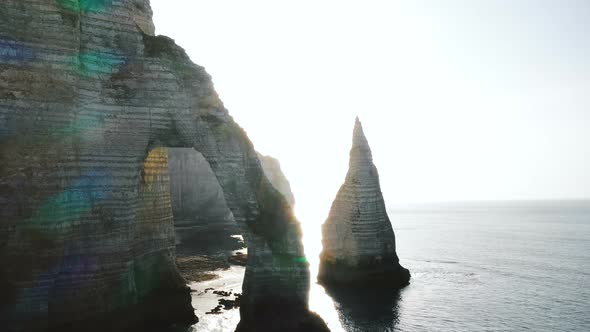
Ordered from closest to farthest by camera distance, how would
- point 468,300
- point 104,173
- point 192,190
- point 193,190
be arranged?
point 104,173 < point 468,300 < point 192,190 < point 193,190

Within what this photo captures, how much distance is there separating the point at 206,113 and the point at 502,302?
26.3 metres

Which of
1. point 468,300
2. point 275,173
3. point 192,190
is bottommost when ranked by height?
point 468,300

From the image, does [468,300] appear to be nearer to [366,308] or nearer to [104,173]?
[366,308]

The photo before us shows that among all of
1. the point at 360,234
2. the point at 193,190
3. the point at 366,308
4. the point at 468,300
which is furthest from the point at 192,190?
the point at 468,300

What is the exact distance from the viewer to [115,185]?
59.4 feet

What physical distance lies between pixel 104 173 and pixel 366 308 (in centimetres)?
1820

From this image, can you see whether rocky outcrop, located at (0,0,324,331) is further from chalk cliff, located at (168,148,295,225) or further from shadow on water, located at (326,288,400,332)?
chalk cliff, located at (168,148,295,225)

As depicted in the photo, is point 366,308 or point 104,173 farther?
point 366,308

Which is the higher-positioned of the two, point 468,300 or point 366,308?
point 366,308

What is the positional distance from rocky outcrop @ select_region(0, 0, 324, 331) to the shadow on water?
5.01 m

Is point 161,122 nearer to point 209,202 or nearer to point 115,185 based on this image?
point 115,185

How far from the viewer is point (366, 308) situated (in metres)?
25.9

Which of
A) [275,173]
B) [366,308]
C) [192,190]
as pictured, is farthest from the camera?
[275,173]

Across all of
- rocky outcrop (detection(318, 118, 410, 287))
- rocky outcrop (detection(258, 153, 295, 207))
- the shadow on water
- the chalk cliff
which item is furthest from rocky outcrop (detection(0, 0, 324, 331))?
Result: rocky outcrop (detection(258, 153, 295, 207))
